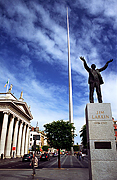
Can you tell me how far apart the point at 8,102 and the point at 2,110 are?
251cm

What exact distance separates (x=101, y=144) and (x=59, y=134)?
12162 mm

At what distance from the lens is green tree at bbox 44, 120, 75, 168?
19359 millimetres

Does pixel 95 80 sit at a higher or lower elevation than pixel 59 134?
higher

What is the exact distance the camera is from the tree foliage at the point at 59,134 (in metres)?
19.4

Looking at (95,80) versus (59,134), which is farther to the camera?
(59,134)

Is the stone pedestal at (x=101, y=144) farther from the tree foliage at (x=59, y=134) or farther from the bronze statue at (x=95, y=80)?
the tree foliage at (x=59, y=134)

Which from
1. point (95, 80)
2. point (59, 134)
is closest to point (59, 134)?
point (59, 134)

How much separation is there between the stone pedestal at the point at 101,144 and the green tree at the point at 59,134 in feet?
38.1

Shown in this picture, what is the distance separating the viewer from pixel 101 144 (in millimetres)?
8102

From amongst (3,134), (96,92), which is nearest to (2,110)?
(3,134)

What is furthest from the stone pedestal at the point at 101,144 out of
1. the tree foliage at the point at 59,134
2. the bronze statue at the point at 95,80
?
the tree foliage at the point at 59,134

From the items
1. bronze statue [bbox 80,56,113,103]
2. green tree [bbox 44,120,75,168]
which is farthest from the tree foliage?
bronze statue [bbox 80,56,113,103]

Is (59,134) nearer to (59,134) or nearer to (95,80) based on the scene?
(59,134)

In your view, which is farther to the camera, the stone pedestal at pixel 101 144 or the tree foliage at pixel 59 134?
the tree foliage at pixel 59 134
